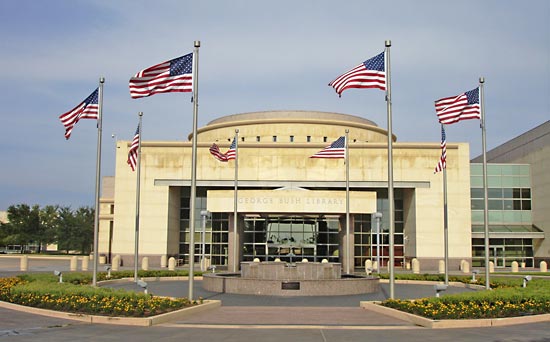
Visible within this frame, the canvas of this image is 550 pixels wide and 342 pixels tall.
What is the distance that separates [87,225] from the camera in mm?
82188

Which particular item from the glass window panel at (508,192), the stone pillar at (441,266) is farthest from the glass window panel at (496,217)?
the stone pillar at (441,266)

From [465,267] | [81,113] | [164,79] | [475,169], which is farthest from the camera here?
[475,169]

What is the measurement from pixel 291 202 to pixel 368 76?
81.4 ft

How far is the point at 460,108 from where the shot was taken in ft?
79.9

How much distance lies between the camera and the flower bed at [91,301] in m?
16.5

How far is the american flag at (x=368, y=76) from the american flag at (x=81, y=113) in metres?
9.97

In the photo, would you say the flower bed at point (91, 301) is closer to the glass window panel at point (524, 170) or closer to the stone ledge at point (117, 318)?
the stone ledge at point (117, 318)

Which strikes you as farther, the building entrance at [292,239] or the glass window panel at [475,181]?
the glass window panel at [475,181]

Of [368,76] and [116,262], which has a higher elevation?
[368,76]

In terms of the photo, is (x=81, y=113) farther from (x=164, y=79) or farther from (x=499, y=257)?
(x=499, y=257)

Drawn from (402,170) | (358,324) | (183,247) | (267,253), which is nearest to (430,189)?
(402,170)

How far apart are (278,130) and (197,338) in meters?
44.6

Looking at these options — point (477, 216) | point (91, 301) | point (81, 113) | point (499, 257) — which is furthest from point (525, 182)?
point (91, 301)

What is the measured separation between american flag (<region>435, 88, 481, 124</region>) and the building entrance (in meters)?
26.9
